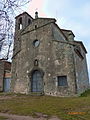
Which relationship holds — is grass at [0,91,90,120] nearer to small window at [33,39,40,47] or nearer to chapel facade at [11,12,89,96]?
chapel facade at [11,12,89,96]

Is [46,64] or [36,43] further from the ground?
[36,43]

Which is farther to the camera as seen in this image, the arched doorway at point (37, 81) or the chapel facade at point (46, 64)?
the arched doorway at point (37, 81)

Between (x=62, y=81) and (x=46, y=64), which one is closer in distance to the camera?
(x=62, y=81)

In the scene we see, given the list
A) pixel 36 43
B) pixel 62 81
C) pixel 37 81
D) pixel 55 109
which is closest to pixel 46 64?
pixel 37 81

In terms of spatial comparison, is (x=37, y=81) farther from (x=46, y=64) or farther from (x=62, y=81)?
(x=62, y=81)

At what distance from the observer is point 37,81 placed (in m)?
19.9

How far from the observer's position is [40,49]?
20.7 metres

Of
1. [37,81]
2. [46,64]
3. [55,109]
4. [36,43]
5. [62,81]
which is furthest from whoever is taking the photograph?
[36,43]

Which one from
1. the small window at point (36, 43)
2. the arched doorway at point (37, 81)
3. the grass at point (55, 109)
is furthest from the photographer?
the small window at point (36, 43)

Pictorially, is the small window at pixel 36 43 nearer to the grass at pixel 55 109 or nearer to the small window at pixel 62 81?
the small window at pixel 62 81

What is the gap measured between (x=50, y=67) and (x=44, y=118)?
11.8m

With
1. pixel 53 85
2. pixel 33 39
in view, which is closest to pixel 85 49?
pixel 33 39

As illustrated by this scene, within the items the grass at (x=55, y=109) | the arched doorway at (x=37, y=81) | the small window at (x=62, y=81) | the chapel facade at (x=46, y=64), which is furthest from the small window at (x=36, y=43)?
the grass at (x=55, y=109)

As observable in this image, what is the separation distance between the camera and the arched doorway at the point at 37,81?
1942cm
